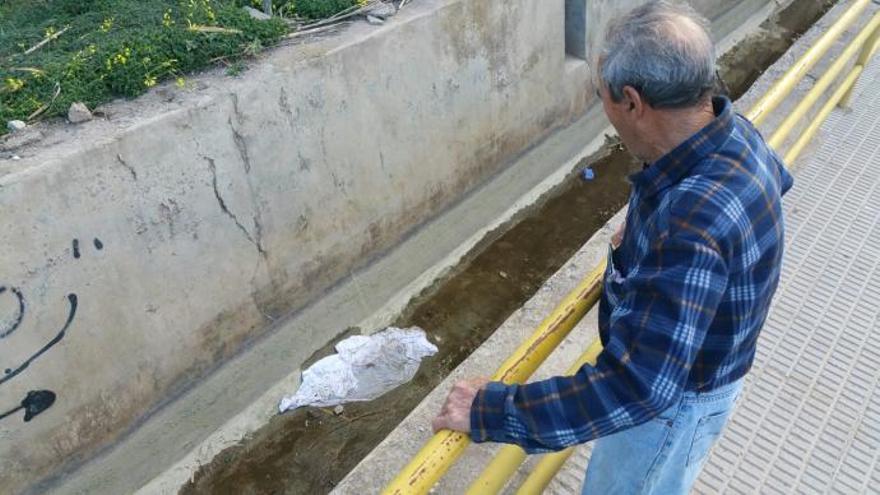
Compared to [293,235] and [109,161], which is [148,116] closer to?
[109,161]

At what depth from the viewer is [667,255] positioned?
4.85 feet

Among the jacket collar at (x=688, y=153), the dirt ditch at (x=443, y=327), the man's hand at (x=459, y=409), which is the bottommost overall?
the dirt ditch at (x=443, y=327)

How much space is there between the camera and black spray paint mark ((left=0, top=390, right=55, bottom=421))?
3.37m

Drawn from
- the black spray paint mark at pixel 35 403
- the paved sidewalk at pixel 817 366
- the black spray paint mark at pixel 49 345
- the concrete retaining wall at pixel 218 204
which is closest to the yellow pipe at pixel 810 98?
the paved sidewalk at pixel 817 366

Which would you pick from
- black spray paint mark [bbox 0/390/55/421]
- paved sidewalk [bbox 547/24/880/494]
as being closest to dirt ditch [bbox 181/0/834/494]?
black spray paint mark [bbox 0/390/55/421]

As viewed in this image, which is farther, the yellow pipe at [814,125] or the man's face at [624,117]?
the yellow pipe at [814,125]

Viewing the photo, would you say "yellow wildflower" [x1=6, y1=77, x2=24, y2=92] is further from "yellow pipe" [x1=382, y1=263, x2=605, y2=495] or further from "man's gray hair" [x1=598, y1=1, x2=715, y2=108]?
"man's gray hair" [x1=598, y1=1, x2=715, y2=108]

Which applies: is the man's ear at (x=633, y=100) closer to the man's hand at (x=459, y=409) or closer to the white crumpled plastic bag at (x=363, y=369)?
the man's hand at (x=459, y=409)

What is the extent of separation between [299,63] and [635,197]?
2765 mm

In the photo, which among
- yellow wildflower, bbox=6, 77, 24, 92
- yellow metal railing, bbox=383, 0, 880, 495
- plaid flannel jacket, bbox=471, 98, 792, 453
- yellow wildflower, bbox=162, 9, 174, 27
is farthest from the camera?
yellow wildflower, bbox=162, 9, 174, 27

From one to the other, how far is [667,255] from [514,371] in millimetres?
569

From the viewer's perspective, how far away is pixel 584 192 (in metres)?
6.37

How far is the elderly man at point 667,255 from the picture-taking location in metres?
1.48

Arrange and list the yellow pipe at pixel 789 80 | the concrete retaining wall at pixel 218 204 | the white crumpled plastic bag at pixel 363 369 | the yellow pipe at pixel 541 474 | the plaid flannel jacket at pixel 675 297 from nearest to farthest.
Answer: the plaid flannel jacket at pixel 675 297, the yellow pipe at pixel 541 474, the yellow pipe at pixel 789 80, the concrete retaining wall at pixel 218 204, the white crumpled plastic bag at pixel 363 369
